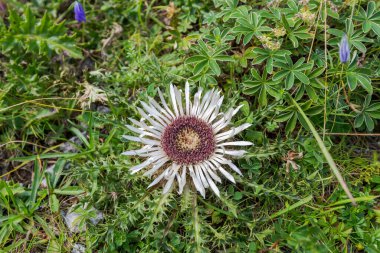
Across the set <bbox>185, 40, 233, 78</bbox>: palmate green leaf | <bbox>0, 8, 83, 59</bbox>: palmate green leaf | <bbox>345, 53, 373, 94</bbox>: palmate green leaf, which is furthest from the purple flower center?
<bbox>0, 8, 83, 59</bbox>: palmate green leaf

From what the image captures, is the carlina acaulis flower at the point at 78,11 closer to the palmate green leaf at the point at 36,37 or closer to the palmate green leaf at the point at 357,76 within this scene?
the palmate green leaf at the point at 36,37

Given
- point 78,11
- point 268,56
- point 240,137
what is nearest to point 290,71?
point 268,56

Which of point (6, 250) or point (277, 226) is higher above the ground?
point (277, 226)

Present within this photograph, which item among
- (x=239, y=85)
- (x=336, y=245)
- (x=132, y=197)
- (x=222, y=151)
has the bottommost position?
(x=336, y=245)

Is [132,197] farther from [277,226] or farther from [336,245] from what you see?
[336,245]

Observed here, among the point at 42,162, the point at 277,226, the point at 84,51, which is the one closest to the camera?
the point at 277,226

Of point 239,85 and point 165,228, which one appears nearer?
point 165,228

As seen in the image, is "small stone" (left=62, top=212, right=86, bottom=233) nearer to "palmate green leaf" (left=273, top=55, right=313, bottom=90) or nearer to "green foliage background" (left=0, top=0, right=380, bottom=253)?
"green foliage background" (left=0, top=0, right=380, bottom=253)

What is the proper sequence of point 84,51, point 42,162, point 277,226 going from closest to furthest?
point 277,226
point 42,162
point 84,51

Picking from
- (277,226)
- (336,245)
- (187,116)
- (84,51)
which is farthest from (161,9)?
(336,245)
